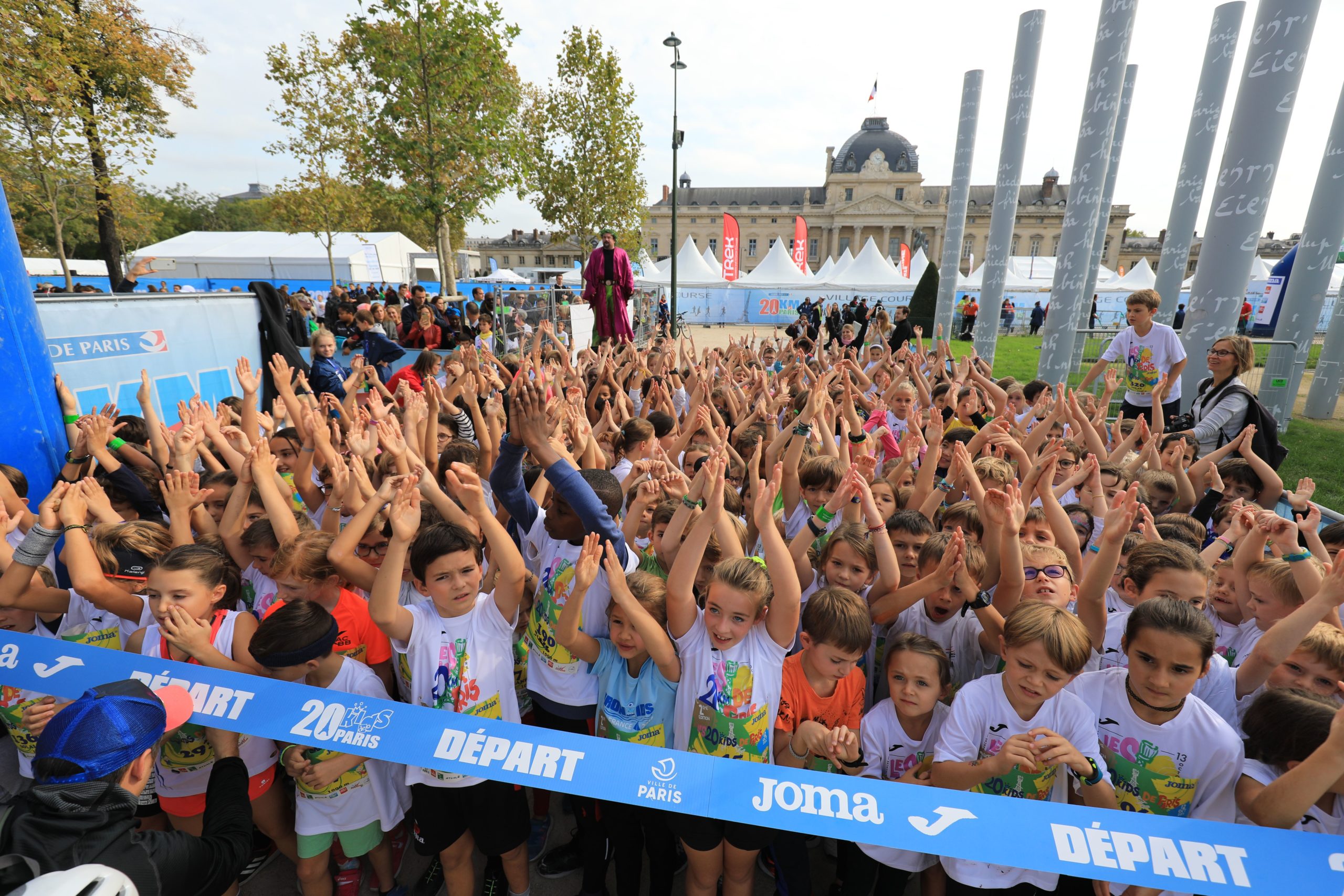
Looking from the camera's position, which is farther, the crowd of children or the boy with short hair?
the boy with short hair

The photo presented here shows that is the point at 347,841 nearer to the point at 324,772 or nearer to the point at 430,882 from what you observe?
the point at 324,772

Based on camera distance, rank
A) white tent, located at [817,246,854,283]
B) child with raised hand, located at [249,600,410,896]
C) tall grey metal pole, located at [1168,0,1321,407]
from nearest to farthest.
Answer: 1. child with raised hand, located at [249,600,410,896]
2. tall grey metal pole, located at [1168,0,1321,407]
3. white tent, located at [817,246,854,283]

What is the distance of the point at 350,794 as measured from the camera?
2.39 meters

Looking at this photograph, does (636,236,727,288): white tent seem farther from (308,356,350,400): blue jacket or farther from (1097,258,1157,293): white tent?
(308,356,350,400): blue jacket

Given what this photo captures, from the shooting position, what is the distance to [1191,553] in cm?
261

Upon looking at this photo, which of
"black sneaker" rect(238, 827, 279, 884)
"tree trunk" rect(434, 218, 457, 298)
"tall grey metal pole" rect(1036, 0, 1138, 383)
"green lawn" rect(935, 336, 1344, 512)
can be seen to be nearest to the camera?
"black sneaker" rect(238, 827, 279, 884)

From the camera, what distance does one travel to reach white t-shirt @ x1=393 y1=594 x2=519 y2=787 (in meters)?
2.38

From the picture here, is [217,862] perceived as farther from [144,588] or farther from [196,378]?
[196,378]

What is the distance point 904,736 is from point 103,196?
668 inches

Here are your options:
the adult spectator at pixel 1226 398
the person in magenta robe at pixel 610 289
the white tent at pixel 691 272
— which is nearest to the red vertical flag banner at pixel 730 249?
the white tent at pixel 691 272

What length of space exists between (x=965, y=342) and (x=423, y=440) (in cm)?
2782

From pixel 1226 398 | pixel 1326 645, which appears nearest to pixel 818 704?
pixel 1326 645

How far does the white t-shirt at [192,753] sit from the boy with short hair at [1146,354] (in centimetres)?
707

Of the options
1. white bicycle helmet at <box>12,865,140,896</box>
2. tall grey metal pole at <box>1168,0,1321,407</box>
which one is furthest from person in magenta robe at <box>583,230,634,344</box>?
white bicycle helmet at <box>12,865,140,896</box>
